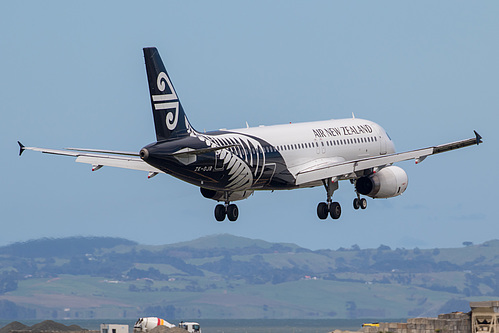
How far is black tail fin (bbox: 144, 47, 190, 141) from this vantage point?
65125 mm

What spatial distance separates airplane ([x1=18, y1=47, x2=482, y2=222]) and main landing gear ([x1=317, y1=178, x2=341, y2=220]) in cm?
7

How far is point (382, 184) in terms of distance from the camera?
78688 millimetres

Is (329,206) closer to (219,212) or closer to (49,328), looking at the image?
(219,212)

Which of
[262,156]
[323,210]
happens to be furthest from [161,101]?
[323,210]

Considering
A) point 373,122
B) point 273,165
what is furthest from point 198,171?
point 373,122

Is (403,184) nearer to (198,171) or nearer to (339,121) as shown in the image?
(339,121)

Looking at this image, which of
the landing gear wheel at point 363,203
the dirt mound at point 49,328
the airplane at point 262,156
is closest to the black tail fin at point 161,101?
the airplane at point 262,156

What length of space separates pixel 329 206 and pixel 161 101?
17449mm

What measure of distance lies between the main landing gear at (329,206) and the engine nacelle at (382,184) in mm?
2575

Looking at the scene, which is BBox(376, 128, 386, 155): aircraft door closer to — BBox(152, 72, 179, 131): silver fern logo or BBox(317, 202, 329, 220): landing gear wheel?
BBox(317, 202, 329, 220): landing gear wheel

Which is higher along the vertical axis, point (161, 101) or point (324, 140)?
point (324, 140)

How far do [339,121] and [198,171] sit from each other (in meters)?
20.5

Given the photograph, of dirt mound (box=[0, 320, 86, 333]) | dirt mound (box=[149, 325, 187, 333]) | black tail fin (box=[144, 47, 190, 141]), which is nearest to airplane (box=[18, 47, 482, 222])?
black tail fin (box=[144, 47, 190, 141])

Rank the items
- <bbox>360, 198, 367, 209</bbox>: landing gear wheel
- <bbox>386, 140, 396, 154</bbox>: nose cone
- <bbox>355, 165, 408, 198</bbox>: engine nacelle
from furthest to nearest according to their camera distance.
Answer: <bbox>386, 140, 396, 154</bbox>: nose cone → <bbox>360, 198, 367, 209</bbox>: landing gear wheel → <bbox>355, 165, 408, 198</bbox>: engine nacelle
